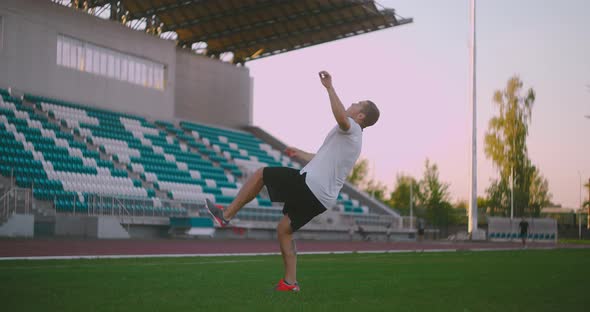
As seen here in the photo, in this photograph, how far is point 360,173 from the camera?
282 feet

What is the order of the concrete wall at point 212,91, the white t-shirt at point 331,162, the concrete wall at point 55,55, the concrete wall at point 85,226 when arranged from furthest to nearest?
the concrete wall at point 212,91, the concrete wall at point 55,55, the concrete wall at point 85,226, the white t-shirt at point 331,162

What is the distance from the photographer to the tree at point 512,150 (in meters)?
54.4

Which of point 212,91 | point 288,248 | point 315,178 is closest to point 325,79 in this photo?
point 315,178

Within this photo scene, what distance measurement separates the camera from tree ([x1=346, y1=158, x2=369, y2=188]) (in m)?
85.2

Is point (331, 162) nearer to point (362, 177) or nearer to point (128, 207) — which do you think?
point (128, 207)

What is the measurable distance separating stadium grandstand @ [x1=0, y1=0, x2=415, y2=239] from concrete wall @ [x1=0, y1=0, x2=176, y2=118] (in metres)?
0.05

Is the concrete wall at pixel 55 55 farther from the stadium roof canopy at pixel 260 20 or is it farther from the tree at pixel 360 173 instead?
the tree at pixel 360 173

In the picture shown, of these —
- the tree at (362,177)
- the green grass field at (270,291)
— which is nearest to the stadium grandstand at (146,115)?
the green grass field at (270,291)

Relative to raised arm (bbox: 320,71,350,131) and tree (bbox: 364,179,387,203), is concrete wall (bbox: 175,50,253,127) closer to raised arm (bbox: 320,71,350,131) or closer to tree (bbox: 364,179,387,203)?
raised arm (bbox: 320,71,350,131)

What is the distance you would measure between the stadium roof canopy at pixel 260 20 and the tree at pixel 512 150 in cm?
2120

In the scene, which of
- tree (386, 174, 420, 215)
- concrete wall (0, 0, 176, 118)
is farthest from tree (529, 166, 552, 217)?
concrete wall (0, 0, 176, 118)

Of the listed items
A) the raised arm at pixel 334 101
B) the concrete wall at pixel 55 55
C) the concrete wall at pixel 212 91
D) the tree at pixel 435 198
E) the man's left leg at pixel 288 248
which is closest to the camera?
the raised arm at pixel 334 101

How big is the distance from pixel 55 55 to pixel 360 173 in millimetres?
59388

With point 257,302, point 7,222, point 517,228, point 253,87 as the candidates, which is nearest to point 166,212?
point 7,222
